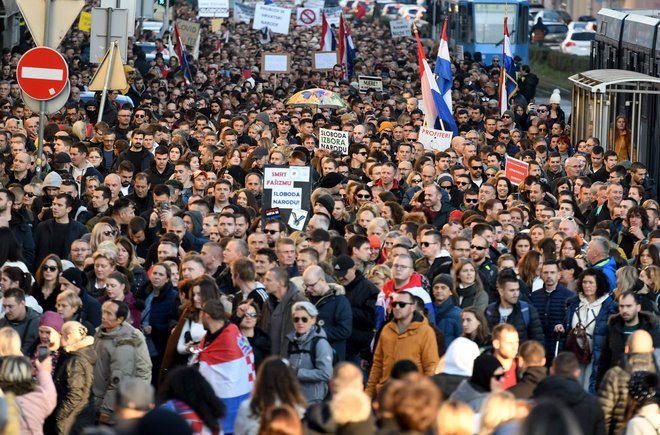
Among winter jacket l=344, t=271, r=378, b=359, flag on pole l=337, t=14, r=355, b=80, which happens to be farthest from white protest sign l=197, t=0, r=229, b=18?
winter jacket l=344, t=271, r=378, b=359

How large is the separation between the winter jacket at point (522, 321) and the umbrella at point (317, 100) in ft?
49.4

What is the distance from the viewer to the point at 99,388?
37.2ft

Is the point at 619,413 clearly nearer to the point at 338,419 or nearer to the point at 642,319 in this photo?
the point at 642,319

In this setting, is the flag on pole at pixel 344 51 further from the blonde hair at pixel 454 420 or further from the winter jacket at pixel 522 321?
the blonde hair at pixel 454 420

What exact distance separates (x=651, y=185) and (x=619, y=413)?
36.0 feet

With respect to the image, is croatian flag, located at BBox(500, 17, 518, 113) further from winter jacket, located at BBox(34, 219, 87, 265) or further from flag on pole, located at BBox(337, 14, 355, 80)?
winter jacket, located at BBox(34, 219, 87, 265)

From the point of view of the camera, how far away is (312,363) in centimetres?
1103

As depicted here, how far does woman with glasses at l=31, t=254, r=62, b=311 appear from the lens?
507 inches

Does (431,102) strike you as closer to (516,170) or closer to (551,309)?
(516,170)

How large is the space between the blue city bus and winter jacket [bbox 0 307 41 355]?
38.7m

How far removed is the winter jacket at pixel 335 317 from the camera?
1190 centimetres

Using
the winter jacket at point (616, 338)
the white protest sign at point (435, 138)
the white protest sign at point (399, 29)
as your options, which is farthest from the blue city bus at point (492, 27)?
the winter jacket at point (616, 338)

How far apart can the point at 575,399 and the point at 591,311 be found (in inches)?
135

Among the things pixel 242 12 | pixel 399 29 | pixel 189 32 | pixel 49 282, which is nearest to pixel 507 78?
pixel 189 32
